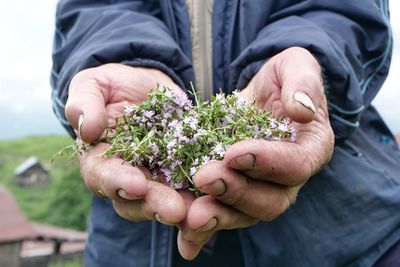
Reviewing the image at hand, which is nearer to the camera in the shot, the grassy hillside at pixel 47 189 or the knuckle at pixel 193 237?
the knuckle at pixel 193 237

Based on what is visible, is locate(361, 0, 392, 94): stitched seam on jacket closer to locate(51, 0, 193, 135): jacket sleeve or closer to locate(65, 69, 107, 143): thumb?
locate(51, 0, 193, 135): jacket sleeve

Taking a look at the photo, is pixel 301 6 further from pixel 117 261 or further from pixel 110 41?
pixel 117 261

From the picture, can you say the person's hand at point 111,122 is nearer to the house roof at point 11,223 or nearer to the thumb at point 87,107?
the thumb at point 87,107

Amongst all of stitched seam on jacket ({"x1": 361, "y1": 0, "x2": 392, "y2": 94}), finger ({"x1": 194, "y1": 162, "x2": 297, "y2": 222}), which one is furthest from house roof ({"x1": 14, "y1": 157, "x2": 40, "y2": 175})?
finger ({"x1": 194, "y1": 162, "x2": 297, "y2": 222})

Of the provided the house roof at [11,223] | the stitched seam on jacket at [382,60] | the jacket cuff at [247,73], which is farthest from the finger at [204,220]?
the house roof at [11,223]

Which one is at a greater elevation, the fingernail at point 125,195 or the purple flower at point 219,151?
the purple flower at point 219,151
